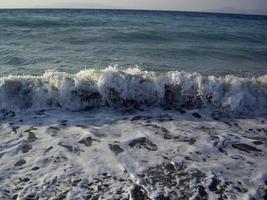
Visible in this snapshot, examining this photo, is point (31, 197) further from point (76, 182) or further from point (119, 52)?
point (119, 52)

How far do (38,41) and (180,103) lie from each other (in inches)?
404

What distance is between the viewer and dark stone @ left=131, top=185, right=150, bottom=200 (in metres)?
3.92

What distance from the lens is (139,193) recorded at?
157 inches

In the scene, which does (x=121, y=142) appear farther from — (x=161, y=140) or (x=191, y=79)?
(x=191, y=79)

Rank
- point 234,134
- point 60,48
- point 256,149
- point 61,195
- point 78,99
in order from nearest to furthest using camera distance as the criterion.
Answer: point 61,195 → point 256,149 → point 234,134 → point 78,99 → point 60,48

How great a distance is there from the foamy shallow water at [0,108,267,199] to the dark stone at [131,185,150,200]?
12 mm

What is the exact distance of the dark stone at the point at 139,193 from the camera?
3.92m

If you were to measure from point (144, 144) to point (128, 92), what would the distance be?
2116mm

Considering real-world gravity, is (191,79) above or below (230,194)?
above

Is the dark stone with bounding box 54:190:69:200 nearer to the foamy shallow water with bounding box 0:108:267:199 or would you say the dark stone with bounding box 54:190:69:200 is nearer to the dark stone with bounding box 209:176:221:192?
the foamy shallow water with bounding box 0:108:267:199

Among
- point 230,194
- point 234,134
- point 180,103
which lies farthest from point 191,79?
point 230,194

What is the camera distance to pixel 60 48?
13.9 m

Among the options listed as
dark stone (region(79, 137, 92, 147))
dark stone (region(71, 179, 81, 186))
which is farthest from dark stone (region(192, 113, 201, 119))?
dark stone (region(71, 179, 81, 186))

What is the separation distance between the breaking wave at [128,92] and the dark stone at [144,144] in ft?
5.19
